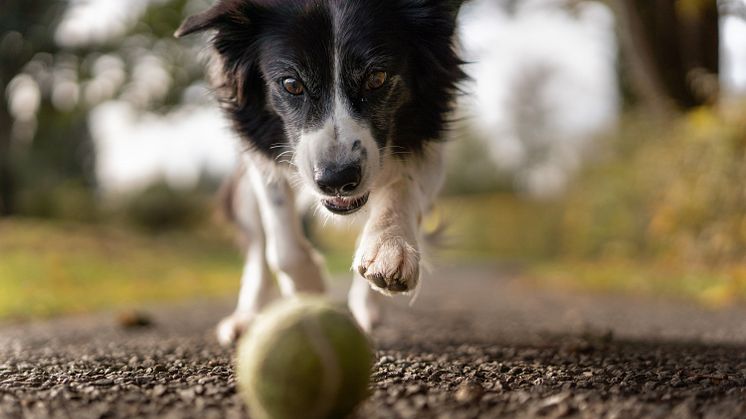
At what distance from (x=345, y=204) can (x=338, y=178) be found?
0.30 m

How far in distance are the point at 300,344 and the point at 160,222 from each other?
17.5m

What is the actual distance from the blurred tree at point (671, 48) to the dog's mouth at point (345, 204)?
257 inches

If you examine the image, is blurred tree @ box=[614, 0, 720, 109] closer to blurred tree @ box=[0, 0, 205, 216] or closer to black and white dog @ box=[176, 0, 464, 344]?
black and white dog @ box=[176, 0, 464, 344]

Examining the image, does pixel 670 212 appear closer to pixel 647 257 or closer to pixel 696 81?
pixel 696 81

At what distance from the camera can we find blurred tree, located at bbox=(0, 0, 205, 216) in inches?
631

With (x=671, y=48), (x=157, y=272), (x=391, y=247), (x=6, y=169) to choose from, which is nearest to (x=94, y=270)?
(x=157, y=272)

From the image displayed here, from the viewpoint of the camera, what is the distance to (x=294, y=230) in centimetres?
346

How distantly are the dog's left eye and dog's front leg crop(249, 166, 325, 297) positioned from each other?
2.64 ft

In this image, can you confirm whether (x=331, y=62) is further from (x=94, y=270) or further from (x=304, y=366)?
(x=94, y=270)

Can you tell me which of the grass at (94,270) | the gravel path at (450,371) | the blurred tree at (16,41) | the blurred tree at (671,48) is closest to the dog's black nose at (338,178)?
the gravel path at (450,371)

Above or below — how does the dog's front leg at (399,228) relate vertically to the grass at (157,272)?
above

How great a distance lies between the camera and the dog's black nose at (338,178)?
106 inches

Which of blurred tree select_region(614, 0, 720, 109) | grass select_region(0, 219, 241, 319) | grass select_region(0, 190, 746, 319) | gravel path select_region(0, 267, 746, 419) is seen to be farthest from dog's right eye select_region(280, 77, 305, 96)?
blurred tree select_region(614, 0, 720, 109)

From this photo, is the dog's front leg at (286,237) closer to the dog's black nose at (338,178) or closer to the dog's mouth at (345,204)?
the dog's mouth at (345,204)
